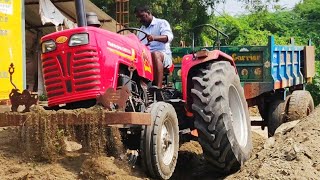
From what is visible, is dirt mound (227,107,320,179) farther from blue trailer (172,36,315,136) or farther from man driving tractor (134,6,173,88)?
blue trailer (172,36,315,136)

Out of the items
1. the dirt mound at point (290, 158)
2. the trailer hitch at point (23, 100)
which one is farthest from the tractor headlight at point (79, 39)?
the dirt mound at point (290, 158)

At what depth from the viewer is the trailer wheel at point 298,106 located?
9.73 metres

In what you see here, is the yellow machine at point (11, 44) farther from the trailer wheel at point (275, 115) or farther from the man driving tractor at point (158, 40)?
the trailer wheel at point (275, 115)

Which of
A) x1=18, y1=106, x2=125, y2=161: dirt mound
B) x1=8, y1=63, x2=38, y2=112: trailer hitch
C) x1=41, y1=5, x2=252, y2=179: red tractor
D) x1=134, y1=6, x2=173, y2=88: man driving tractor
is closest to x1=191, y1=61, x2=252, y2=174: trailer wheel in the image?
x1=41, y1=5, x2=252, y2=179: red tractor

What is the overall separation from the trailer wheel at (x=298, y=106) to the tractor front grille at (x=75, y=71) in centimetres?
522

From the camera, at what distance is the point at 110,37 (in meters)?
5.56

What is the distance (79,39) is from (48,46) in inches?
14.4

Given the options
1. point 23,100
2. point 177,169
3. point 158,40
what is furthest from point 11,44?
point 23,100

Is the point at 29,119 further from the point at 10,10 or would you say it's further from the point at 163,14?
the point at 163,14

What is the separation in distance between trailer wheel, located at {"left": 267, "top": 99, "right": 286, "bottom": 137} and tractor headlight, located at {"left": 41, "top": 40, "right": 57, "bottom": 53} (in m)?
5.15

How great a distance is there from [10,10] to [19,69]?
100 centimetres

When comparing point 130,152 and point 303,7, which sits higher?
point 303,7

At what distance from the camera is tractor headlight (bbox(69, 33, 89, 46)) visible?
5258 millimetres

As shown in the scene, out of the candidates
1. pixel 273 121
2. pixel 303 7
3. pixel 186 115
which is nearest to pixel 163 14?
pixel 273 121
